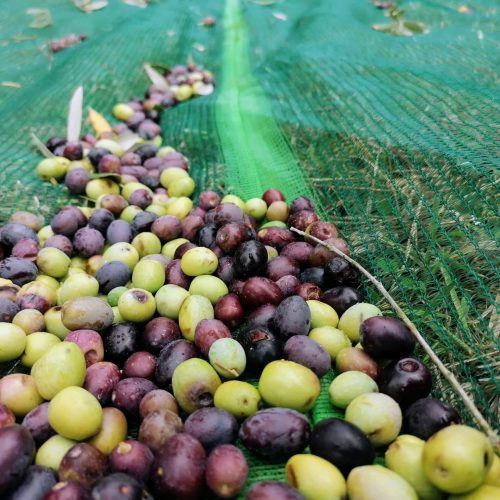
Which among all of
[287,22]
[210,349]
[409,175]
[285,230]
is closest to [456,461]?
[210,349]

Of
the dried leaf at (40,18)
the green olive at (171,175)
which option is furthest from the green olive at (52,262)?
the dried leaf at (40,18)

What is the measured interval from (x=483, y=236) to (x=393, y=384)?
0.86 meters

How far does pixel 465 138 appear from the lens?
2416mm

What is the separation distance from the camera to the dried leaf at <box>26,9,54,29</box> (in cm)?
488

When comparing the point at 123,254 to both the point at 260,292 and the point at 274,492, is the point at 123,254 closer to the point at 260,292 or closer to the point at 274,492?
the point at 260,292

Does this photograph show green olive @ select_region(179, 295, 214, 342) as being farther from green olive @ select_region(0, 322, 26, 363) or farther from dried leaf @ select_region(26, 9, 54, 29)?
dried leaf @ select_region(26, 9, 54, 29)

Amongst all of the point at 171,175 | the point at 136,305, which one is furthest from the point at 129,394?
the point at 171,175

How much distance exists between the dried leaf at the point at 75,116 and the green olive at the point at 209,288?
2102mm

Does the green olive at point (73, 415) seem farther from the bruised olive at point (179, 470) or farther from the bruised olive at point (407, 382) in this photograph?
the bruised olive at point (407, 382)

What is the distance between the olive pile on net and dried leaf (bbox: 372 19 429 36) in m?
3.41

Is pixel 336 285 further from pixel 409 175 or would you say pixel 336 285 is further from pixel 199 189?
pixel 199 189

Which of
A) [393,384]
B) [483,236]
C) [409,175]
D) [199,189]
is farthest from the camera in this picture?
[199,189]

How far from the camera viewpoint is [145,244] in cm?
234

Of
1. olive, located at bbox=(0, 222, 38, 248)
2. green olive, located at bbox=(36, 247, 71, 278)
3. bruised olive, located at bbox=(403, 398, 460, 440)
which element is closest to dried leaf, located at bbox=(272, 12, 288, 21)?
olive, located at bbox=(0, 222, 38, 248)
